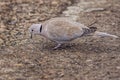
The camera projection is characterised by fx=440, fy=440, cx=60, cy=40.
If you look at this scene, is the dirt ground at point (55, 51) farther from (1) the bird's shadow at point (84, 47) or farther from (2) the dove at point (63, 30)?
(2) the dove at point (63, 30)

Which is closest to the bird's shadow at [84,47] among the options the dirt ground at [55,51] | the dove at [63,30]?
the dirt ground at [55,51]

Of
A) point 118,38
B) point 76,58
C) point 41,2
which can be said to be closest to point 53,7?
point 41,2

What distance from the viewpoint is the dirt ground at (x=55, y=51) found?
4.70 m

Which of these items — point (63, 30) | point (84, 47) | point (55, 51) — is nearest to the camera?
point (63, 30)

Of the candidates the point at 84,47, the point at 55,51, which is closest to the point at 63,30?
the point at 55,51

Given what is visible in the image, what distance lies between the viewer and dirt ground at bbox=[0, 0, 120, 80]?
4.70 m

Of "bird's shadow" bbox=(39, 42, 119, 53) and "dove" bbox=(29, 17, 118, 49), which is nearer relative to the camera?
"dove" bbox=(29, 17, 118, 49)

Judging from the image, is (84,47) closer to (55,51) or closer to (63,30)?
(55,51)

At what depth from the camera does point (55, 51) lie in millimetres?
5250

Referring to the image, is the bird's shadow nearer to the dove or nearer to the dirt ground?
the dirt ground

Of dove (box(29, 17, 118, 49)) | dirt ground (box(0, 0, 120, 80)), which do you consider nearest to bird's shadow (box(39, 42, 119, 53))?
dirt ground (box(0, 0, 120, 80))

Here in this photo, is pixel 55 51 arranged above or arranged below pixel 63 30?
below

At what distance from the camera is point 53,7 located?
7.09 meters

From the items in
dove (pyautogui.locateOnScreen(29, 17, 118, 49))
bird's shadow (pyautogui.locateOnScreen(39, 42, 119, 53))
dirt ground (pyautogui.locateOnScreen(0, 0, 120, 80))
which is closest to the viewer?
dirt ground (pyautogui.locateOnScreen(0, 0, 120, 80))
